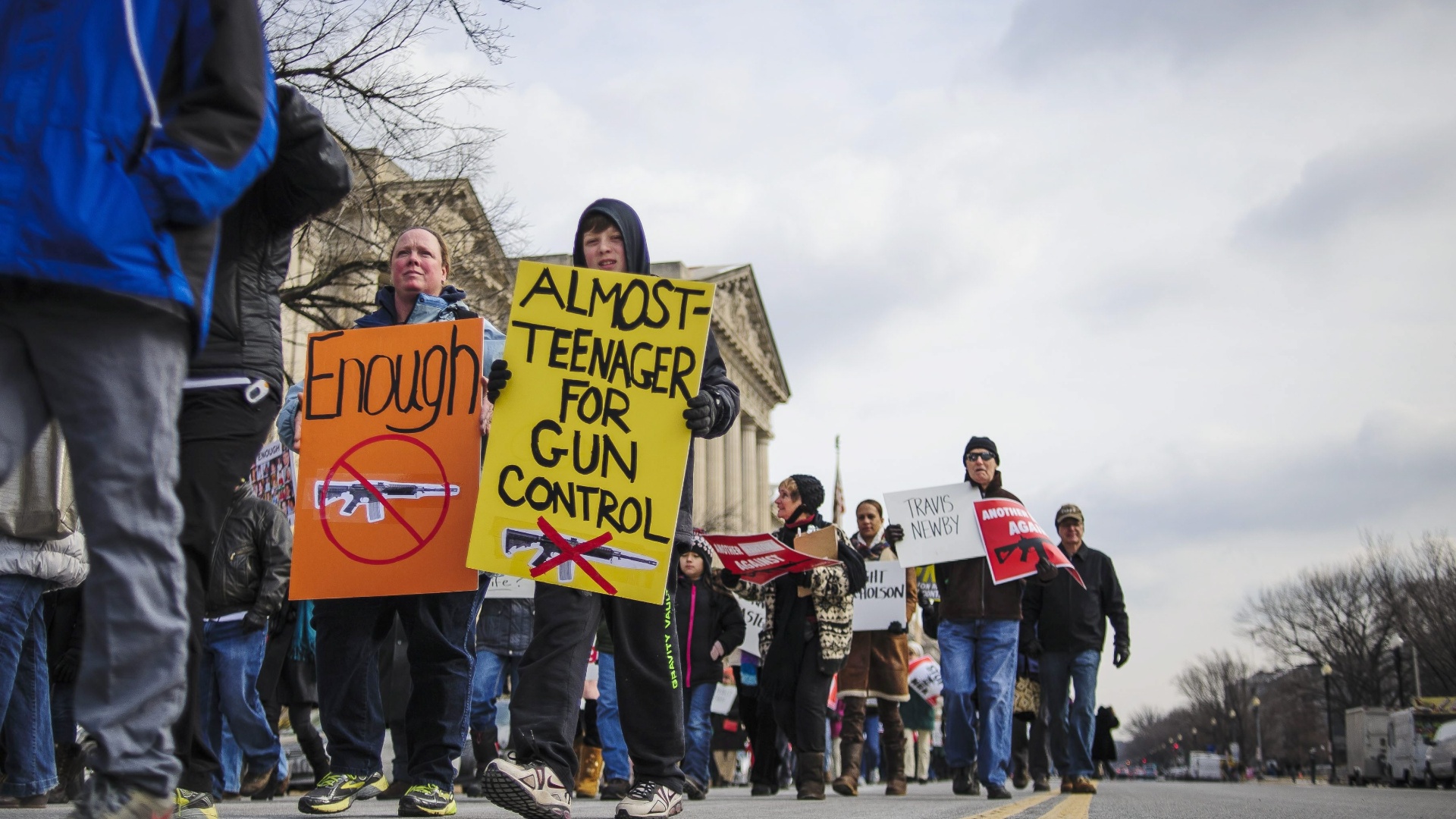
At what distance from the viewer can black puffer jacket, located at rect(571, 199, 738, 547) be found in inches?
184

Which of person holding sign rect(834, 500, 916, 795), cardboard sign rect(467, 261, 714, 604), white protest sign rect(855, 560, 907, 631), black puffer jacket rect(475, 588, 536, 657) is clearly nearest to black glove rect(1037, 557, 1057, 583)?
person holding sign rect(834, 500, 916, 795)

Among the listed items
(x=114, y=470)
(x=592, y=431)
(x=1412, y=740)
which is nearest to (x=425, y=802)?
(x=592, y=431)

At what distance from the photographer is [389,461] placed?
16.1ft

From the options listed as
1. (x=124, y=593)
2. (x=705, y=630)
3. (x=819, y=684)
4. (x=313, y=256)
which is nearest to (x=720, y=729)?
(x=705, y=630)

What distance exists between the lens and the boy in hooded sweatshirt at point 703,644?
9.85 meters

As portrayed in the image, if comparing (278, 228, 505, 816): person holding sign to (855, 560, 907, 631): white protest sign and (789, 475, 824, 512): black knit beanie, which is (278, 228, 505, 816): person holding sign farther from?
(855, 560, 907, 631): white protest sign

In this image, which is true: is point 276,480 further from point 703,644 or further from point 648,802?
point 703,644

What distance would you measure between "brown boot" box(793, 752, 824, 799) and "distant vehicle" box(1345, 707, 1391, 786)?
31801 mm

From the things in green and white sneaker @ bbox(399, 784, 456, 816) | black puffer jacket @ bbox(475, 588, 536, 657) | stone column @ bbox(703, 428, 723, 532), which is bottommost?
green and white sneaker @ bbox(399, 784, 456, 816)

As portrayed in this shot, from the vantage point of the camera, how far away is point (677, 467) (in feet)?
14.8

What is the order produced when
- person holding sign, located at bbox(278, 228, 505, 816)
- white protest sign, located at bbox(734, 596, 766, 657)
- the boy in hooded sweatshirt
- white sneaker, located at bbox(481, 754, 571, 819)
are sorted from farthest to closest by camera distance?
1. white protest sign, located at bbox(734, 596, 766, 657)
2. the boy in hooded sweatshirt
3. person holding sign, located at bbox(278, 228, 505, 816)
4. white sneaker, located at bbox(481, 754, 571, 819)

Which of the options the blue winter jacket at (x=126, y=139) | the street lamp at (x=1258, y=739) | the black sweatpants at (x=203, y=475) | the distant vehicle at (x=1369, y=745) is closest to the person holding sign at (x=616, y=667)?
the black sweatpants at (x=203, y=475)

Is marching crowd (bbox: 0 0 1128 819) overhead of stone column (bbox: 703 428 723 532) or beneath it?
beneath

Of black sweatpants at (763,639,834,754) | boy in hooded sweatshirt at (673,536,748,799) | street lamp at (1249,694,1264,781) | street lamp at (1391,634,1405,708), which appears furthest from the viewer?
street lamp at (1249,694,1264,781)
